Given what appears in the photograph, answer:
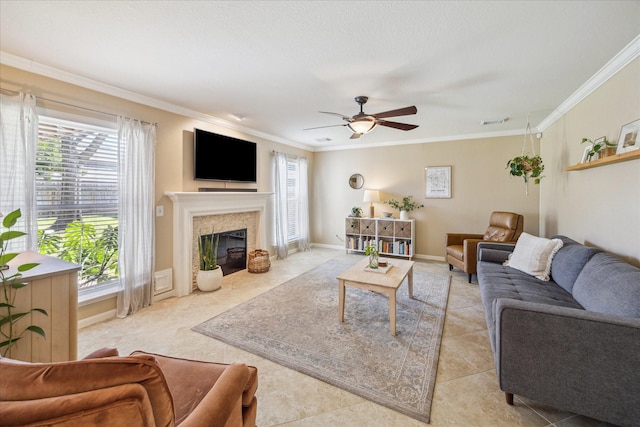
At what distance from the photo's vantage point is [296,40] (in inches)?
78.1

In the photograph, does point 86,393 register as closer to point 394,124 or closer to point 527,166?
point 394,124

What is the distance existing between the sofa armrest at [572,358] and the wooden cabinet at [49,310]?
266 cm

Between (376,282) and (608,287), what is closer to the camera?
(608,287)

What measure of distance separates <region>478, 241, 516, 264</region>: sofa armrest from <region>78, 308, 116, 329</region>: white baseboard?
4288 mm

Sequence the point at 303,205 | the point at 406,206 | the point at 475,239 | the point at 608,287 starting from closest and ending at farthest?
the point at 608,287
the point at 475,239
the point at 406,206
the point at 303,205

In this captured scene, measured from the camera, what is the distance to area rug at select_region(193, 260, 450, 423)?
6.01 ft

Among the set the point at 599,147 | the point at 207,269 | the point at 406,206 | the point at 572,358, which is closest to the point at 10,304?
the point at 207,269

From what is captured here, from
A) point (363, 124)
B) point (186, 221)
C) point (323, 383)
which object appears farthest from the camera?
point (186, 221)

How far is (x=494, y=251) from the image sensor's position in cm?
325

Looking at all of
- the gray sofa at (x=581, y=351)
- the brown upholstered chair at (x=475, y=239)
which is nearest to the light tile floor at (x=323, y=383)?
the gray sofa at (x=581, y=351)

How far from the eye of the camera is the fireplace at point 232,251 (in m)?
4.21

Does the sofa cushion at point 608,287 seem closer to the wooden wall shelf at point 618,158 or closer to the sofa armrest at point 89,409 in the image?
the wooden wall shelf at point 618,158

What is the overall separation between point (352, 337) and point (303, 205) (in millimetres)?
3909

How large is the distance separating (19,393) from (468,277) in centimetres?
444
